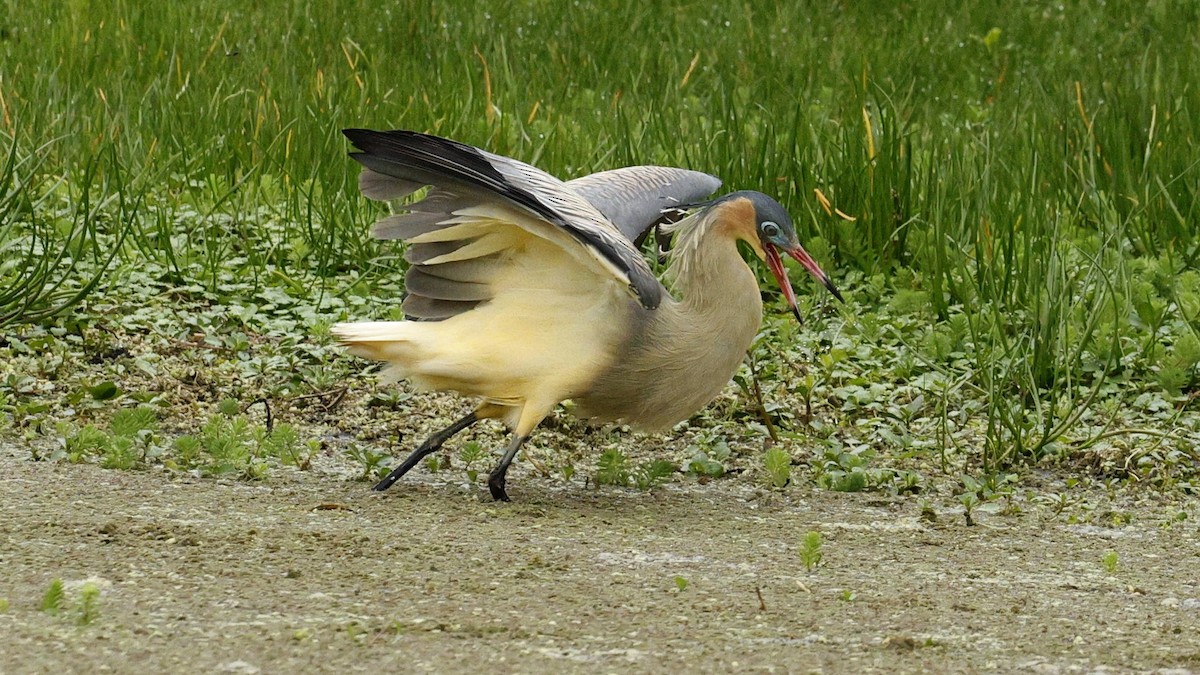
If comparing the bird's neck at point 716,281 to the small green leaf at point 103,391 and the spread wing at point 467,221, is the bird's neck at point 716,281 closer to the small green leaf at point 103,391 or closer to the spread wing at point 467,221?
the spread wing at point 467,221

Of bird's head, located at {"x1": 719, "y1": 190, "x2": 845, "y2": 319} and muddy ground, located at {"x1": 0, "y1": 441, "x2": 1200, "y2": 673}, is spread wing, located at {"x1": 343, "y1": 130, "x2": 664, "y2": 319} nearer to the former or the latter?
bird's head, located at {"x1": 719, "y1": 190, "x2": 845, "y2": 319}

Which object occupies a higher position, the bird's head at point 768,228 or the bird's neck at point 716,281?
the bird's head at point 768,228

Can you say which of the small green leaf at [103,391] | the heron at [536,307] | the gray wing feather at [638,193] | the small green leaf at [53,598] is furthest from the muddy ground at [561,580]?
the gray wing feather at [638,193]

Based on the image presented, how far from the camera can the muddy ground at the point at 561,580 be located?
2416mm

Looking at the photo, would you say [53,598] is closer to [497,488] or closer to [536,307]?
[497,488]

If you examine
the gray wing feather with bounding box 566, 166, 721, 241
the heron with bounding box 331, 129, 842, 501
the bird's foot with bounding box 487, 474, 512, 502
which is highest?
the gray wing feather with bounding box 566, 166, 721, 241

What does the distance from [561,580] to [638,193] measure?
1.75 m

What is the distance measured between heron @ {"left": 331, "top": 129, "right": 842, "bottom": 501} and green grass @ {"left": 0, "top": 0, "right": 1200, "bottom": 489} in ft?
1.90

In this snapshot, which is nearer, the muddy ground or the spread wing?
the muddy ground

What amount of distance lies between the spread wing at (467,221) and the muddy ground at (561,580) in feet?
1.62

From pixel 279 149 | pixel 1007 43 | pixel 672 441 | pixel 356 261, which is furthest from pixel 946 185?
pixel 1007 43

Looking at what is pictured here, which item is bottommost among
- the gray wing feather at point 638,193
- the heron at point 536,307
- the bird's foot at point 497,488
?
the bird's foot at point 497,488

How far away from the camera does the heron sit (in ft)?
11.7

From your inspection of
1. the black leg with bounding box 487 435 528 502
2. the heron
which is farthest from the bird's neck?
the black leg with bounding box 487 435 528 502
